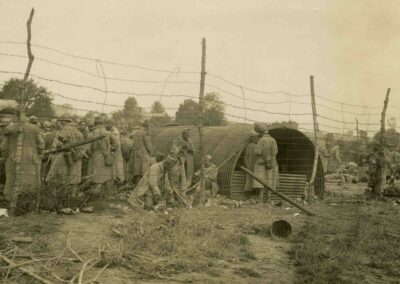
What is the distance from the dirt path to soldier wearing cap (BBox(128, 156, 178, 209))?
1457mm

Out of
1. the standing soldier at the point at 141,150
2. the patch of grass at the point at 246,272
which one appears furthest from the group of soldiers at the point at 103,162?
the patch of grass at the point at 246,272

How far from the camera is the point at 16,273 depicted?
18.3 ft

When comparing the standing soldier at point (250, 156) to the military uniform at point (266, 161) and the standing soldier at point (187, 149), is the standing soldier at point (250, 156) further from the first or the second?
the standing soldier at point (187, 149)

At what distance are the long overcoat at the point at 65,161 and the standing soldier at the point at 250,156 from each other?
4.34 m

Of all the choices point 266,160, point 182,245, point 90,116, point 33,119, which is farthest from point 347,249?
point 90,116

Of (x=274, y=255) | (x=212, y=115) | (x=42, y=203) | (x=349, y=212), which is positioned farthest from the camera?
(x=212, y=115)

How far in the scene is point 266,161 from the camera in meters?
13.5

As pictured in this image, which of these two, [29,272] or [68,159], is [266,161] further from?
[29,272]

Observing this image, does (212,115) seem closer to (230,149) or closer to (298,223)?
(230,149)

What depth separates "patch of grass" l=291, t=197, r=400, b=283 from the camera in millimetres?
6482

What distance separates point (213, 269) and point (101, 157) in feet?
21.8

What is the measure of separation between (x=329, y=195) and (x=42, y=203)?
31.4 feet

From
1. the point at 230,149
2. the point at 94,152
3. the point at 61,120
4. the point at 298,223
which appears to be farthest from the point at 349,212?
the point at 61,120

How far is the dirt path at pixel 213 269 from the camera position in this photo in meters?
6.02
